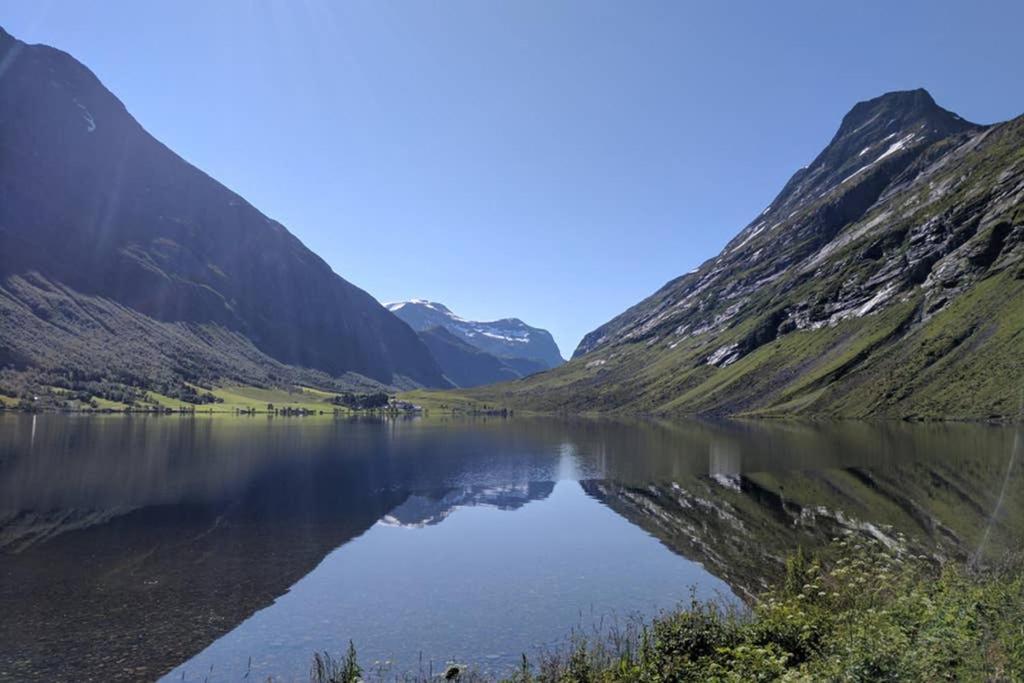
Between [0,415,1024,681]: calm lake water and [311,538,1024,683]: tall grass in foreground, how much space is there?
6.08 m

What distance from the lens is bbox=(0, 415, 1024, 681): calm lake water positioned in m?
27.5

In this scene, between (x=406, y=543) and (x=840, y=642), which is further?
(x=406, y=543)

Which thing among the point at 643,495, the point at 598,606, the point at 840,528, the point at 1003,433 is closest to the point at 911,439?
the point at 1003,433

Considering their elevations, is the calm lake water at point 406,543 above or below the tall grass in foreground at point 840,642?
below

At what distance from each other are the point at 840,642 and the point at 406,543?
116 feet

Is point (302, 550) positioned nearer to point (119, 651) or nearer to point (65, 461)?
point (119, 651)

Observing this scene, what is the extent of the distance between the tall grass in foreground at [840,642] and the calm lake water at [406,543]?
6.08 m

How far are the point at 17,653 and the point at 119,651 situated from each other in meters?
3.66

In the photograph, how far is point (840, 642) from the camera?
18.0 m

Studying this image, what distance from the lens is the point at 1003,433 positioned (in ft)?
360

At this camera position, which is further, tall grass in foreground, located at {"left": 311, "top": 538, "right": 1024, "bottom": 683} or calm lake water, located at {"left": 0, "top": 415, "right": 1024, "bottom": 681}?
calm lake water, located at {"left": 0, "top": 415, "right": 1024, "bottom": 681}

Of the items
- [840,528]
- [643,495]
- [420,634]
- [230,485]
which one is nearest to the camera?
[420,634]

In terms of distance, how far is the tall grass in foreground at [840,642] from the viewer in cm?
1445

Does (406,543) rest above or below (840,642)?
below
